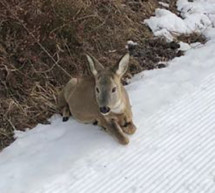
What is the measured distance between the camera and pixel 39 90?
17.0 ft

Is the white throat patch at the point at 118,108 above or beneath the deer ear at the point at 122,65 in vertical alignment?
beneath

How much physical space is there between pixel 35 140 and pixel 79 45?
1477 mm

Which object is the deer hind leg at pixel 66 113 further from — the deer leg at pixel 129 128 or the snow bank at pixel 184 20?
the snow bank at pixel 184 20

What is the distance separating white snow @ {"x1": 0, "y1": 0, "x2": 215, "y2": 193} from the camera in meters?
3.93

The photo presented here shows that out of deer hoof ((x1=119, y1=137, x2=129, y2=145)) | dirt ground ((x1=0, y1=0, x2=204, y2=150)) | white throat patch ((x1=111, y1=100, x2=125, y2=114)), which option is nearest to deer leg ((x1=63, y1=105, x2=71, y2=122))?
dirt ground ((x1=0, y1=0, x2=204, y2=150))

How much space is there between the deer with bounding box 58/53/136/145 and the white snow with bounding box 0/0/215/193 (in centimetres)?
8

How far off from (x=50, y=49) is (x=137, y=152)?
1.68 metres

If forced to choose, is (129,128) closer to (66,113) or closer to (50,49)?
(66,113)

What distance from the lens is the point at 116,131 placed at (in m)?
4.43

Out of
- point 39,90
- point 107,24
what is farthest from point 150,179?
point 107,24

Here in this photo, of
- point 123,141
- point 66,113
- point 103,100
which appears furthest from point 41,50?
point 123,141

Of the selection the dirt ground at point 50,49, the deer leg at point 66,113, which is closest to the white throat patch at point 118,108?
the deer leg at point 66,113

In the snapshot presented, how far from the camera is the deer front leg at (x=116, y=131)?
173 inches

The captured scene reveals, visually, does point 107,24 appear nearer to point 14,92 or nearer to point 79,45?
point 79,45
